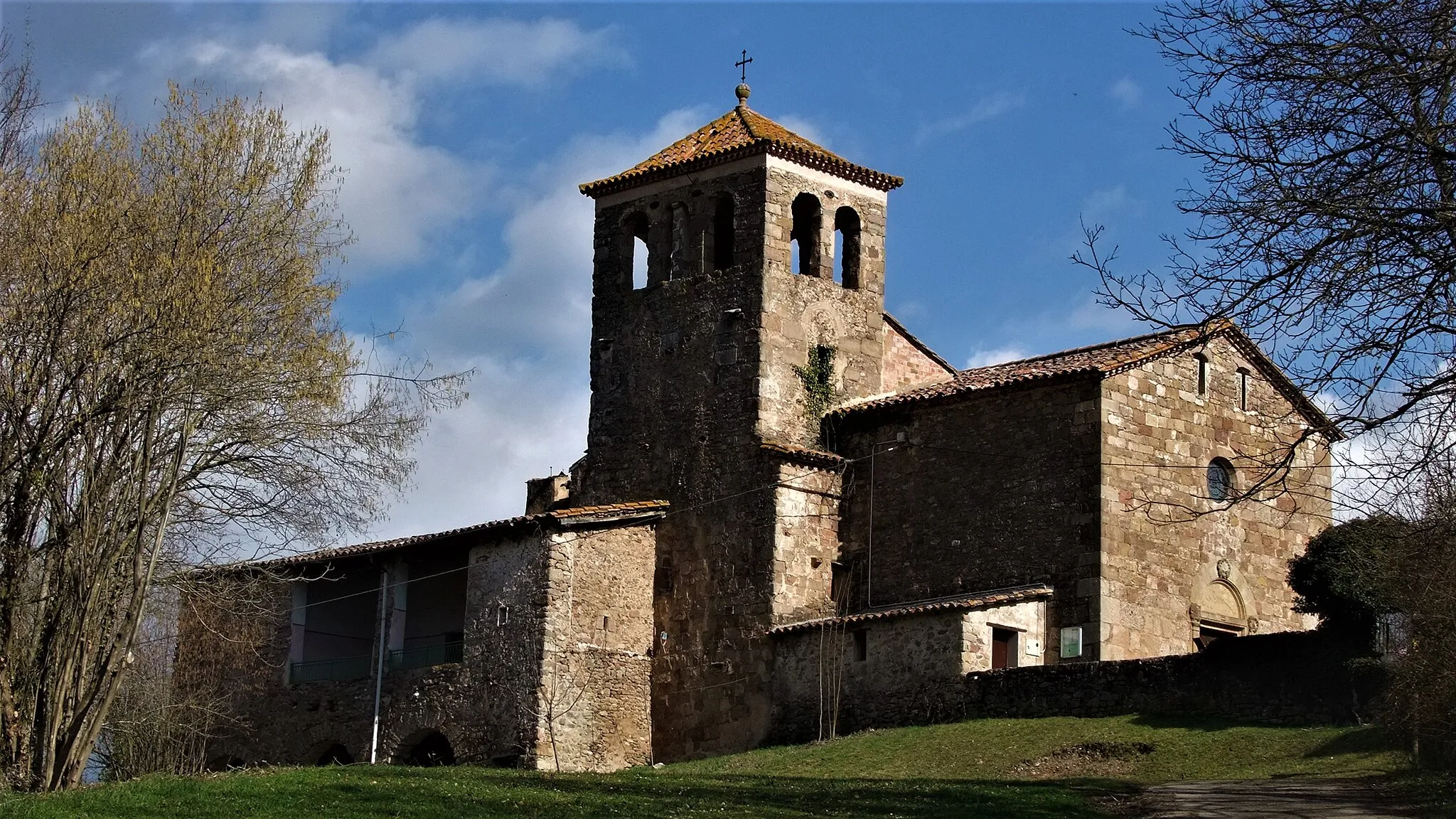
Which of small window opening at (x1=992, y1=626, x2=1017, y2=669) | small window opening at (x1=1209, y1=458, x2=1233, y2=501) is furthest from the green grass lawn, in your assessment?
small window opening at (x1=1209, y1=458, x2=1233, y2=501)

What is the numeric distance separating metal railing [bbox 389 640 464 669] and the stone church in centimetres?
6

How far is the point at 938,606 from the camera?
29.3 meters

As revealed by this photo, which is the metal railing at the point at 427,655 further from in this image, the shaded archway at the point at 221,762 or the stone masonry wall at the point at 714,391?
the shaded archway at the point at 221,762

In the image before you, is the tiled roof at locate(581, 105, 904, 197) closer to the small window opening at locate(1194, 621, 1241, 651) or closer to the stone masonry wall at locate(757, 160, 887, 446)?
the stone masonry wall at locate(757, 160, 887, 446)

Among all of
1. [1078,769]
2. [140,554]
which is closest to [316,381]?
[140,554]

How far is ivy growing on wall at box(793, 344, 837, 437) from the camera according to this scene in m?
33.6

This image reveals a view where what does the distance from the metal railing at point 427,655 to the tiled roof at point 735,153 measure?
8.77 meters

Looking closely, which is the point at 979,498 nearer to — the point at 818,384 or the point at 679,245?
the point at 818,384

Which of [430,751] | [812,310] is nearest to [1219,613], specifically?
[812,310]

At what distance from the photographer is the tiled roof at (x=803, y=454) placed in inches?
1282

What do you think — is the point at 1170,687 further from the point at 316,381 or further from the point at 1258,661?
the point at 316,381

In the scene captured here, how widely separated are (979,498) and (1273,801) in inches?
439

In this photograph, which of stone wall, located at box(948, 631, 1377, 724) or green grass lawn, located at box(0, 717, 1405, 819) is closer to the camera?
green grass lawn, located at box(0, 717, 1405, 819)

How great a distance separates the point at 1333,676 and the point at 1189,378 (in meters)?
7.14
